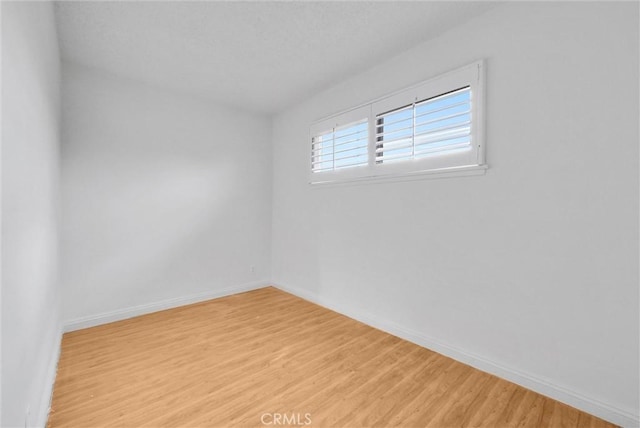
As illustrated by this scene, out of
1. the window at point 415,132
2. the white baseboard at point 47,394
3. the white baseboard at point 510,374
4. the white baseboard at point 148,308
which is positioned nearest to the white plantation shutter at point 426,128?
the window at point 415,132

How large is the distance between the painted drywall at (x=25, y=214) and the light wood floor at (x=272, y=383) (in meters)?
0.35

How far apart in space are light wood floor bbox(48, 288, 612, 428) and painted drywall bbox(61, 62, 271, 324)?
580 millimetres

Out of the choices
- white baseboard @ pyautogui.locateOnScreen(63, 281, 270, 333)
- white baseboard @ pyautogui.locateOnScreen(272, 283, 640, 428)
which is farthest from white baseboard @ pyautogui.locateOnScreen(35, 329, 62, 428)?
white baseboard @ pyautogui.locateOnScreen(272, 283, 640, 428)

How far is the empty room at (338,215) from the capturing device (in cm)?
155

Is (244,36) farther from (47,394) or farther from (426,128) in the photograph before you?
(47,394)

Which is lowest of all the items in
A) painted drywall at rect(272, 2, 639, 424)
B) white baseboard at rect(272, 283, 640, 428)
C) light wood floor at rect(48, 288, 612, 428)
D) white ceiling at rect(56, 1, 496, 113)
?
light wood floor at rect(48, 288, 612, 428)

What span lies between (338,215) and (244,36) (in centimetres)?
194

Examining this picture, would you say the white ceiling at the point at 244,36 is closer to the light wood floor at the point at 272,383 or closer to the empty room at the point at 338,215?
the empty room at the point at 338,215

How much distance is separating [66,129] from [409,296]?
3.62 m

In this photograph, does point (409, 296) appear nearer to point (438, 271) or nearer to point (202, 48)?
point (438, 271)

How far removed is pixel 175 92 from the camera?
131 inches

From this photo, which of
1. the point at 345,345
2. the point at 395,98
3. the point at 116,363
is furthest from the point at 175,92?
the point at 345,345

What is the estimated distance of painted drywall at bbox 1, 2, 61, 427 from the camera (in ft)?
3.14

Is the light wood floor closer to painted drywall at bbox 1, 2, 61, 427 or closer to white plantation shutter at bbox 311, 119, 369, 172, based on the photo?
painted drywall at bbox 1, 2, 61, 427
